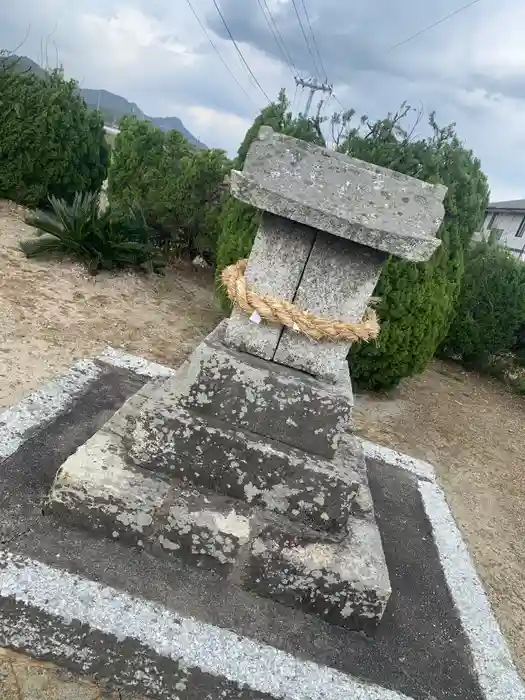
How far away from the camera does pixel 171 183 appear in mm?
7031

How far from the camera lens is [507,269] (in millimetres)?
7605

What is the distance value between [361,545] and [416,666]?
445 millimetres

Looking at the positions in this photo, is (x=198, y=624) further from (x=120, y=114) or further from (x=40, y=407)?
(x=120, y=114)

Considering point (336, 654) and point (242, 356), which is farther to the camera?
point (242, 356)

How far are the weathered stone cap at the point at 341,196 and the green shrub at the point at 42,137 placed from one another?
587 cm

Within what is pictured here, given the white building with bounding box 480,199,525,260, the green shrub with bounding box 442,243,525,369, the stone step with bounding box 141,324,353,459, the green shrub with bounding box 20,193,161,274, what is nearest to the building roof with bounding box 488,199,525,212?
the white building with bounding box 480,199,525,260

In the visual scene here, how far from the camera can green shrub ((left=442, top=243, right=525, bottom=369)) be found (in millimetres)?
7559

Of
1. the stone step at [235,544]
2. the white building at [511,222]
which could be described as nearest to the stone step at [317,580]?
the stone step at [235,544]

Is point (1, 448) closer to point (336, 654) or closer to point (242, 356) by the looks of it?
point (242, 356)

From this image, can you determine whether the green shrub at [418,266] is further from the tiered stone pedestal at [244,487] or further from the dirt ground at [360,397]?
the tiered stone pedestal at [244,487]

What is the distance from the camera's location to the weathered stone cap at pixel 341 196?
2.03 meters

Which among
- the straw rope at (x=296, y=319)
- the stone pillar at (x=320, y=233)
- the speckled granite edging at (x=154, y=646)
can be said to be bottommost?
the speckled granite edging at (x=154, y=646)

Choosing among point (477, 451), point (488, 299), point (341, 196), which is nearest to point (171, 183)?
point (488, 299)

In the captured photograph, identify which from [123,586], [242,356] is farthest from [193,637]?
[242,356]
